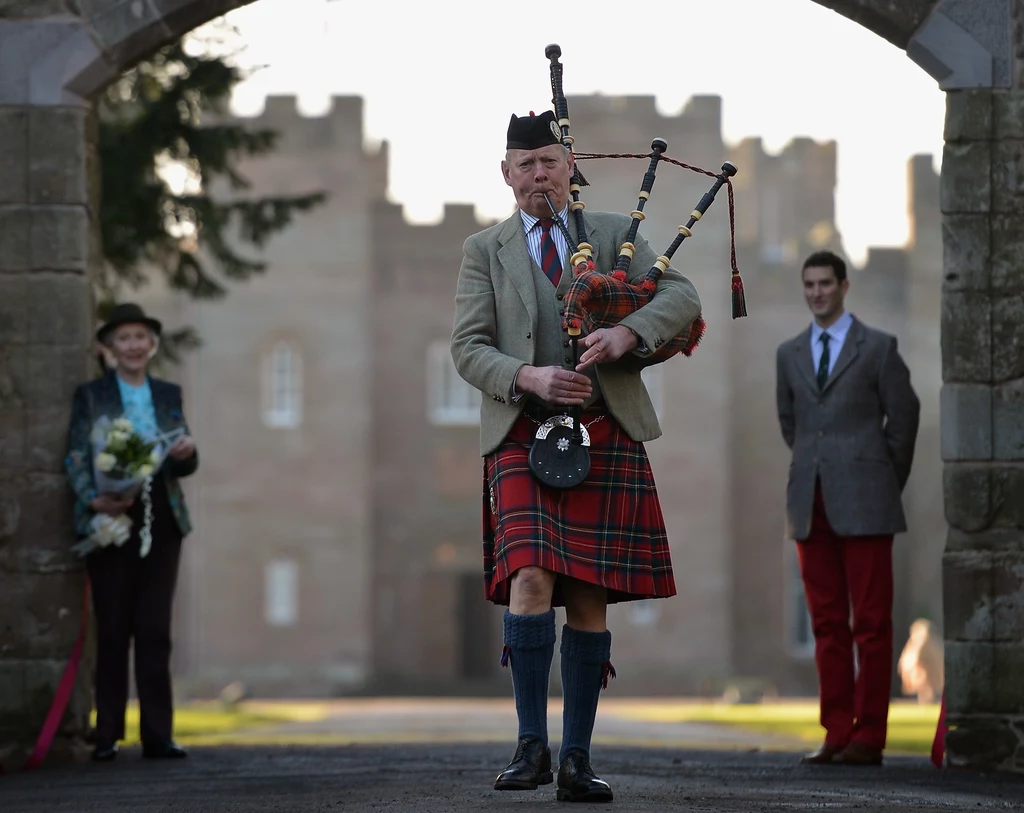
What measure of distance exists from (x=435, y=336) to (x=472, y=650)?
6737mm

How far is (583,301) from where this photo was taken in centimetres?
619

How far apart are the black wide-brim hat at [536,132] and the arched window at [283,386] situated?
34.2m

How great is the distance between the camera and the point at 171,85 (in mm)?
14086

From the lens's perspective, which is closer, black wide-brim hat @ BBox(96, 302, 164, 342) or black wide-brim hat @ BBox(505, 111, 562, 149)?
black wide-brim hat @ BBox(505, 111, 562, 149)

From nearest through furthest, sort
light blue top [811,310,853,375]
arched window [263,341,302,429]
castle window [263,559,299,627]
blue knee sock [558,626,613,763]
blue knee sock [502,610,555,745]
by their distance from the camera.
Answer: blue knee sock [502,610,555,745] → blue knee sock [558,626,613,763] → light blue top [811,310,853,375] → castle window [263,559,299,627] → arched window [263,341,302,429]

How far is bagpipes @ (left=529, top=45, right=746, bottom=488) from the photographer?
6164mm

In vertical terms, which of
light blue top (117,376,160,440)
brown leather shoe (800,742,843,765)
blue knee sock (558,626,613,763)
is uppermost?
light blue top (117,376,160,440)

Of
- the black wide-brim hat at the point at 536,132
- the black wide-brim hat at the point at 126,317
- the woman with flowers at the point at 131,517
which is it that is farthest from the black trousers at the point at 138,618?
the black wide-brim hat at the point at 536,132

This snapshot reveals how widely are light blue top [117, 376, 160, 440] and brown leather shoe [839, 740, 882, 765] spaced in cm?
329

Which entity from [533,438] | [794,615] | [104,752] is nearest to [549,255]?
[533,438]

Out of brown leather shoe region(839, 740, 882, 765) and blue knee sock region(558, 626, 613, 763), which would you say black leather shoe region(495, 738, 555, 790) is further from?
brown leather shoe region(839, 740, 882, 765)

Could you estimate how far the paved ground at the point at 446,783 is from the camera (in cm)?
625

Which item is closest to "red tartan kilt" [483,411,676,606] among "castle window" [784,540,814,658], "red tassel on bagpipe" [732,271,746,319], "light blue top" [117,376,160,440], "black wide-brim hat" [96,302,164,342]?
"red tassel on bagpipe" [732,271,746,319]

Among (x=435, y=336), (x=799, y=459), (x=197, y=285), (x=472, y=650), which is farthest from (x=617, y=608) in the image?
(x=799, y=459)
